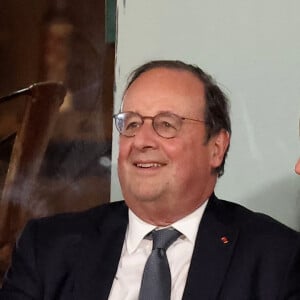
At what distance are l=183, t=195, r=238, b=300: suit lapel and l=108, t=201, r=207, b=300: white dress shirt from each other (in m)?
0.02

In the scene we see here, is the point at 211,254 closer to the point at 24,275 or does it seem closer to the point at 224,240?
the point at 224,240

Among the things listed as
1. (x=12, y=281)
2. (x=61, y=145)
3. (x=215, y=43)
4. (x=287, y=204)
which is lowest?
(x=12, y=281)

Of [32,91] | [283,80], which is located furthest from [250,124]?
[32,91]

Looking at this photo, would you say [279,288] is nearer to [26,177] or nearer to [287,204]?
[287,204]

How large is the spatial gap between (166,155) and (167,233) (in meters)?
0.17

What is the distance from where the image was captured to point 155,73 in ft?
5.04

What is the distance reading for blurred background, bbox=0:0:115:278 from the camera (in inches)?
74.7

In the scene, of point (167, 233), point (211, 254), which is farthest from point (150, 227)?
point (211, 254)

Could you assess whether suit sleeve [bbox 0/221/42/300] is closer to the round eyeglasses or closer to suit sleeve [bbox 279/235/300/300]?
the round eyeglasses

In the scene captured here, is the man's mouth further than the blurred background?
No

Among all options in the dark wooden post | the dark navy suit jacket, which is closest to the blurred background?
the dark wooden post

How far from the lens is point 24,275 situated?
154 cm

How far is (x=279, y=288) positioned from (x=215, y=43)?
772 mm

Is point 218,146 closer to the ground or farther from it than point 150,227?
farther from it
